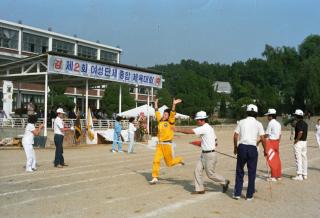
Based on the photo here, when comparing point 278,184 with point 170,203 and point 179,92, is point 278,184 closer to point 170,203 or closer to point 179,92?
point 170,203

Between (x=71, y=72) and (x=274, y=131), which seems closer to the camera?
(x=274, y=131)

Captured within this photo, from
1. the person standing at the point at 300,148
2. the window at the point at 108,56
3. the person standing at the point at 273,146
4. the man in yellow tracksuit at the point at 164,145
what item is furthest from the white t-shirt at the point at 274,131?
the window at the point at 108,56

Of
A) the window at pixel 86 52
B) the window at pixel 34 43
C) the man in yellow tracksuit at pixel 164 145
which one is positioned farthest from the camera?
the window at pixel 86 52

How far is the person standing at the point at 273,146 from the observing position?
1240cm

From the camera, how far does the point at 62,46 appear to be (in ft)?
256

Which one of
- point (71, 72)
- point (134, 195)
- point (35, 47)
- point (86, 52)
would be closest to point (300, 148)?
point (134, 195)

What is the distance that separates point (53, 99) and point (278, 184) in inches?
2073

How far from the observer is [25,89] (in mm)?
70125

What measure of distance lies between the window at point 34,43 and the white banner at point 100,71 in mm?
42209

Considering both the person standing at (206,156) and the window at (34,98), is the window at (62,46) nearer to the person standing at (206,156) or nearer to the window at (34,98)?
the window at (34,98)

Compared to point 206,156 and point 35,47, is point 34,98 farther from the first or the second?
point 206,156

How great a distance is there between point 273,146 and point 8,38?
199 feet

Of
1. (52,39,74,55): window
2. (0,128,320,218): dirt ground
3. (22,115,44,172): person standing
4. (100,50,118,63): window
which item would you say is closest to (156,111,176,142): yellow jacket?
(0,128,320,218): dirt ground

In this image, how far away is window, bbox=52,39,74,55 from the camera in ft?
250
